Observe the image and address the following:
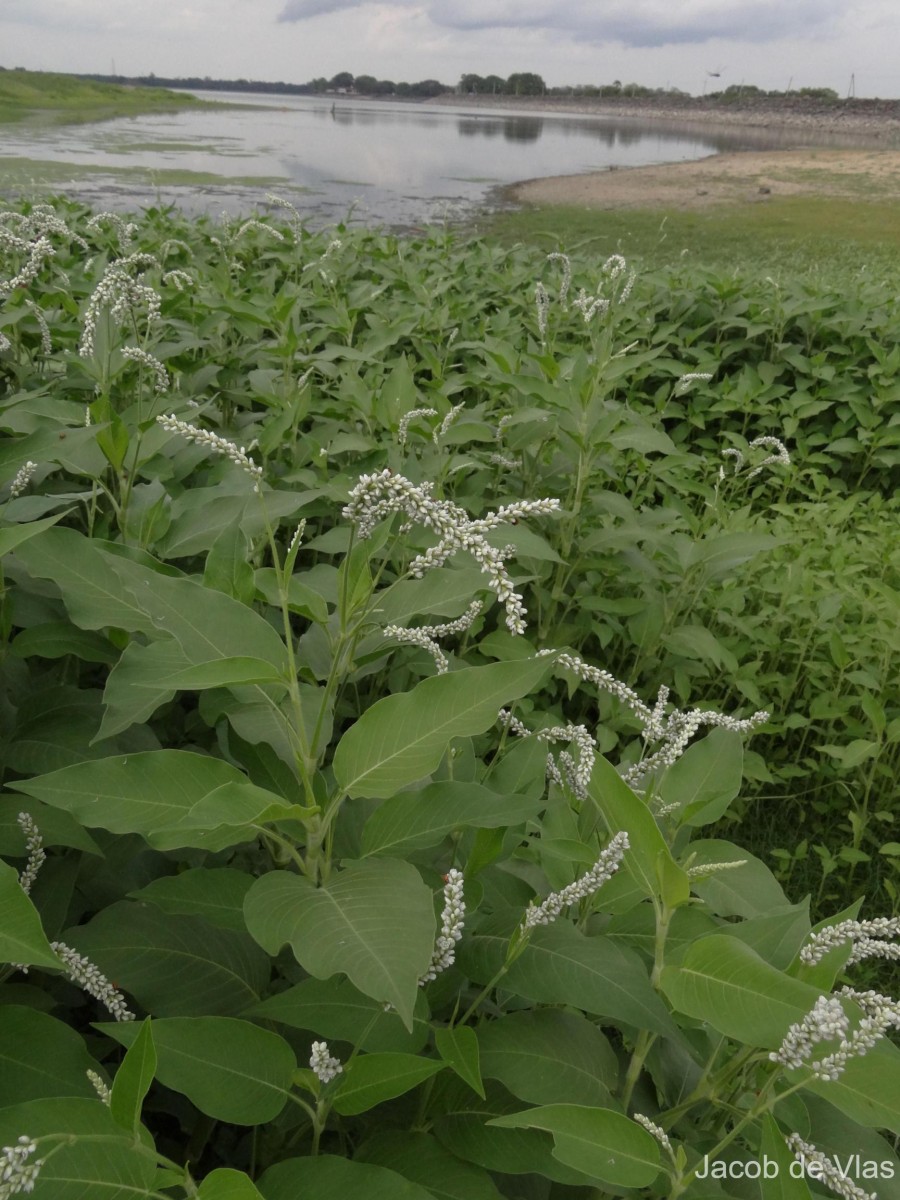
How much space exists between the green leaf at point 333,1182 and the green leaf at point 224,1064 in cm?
6

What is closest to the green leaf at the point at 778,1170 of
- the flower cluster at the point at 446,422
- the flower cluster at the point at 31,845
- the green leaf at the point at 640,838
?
the green leaf at the point at 640,838

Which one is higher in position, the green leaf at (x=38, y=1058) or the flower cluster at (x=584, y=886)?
the flower cluster at (x=584, y=886)

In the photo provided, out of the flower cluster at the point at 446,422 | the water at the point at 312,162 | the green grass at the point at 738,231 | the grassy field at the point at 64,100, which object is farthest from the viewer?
the grassy field at the point at 64,100

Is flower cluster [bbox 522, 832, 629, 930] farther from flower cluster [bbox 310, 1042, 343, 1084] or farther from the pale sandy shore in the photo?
the pale sandy shore

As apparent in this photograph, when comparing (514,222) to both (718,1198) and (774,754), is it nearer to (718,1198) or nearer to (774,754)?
(774,754)

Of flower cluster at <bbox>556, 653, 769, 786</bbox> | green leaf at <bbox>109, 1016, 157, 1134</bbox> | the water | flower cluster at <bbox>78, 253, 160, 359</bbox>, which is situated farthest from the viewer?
the water

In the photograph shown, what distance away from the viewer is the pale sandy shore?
83.6ft

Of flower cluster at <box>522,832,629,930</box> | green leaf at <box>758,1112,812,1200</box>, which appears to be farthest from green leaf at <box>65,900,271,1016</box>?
green leaf at <box>758,1112,812,1200</box>

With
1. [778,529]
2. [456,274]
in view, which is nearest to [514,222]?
[456,274]

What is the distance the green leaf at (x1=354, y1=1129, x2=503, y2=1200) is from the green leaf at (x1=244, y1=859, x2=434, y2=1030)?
32cm

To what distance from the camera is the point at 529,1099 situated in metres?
Result: 1.02

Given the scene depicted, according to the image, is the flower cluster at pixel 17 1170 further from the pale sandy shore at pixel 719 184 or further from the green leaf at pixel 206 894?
the pale sandy shore at pixel 719 184

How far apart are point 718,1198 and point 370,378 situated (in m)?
2.78

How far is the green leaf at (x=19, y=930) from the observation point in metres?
Result: 0.82
